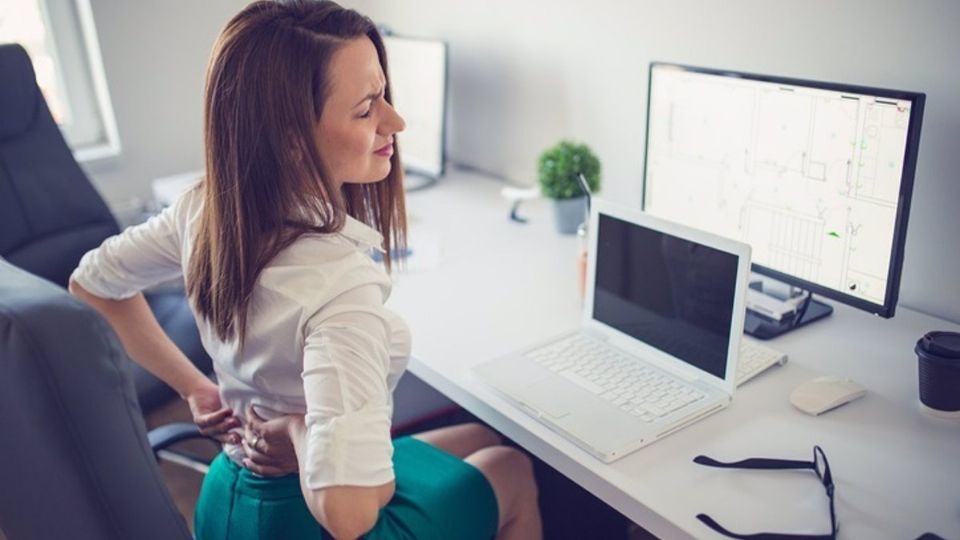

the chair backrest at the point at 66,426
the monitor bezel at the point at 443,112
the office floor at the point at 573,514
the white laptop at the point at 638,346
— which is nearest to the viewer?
the chair backrest at the point at 66,426

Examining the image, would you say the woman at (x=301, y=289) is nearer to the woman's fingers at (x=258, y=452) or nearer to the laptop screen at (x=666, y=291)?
the woman's fingers at (x=258, y=452)

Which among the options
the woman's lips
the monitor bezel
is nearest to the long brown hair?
the woman's lips

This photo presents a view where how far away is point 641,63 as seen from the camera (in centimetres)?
180

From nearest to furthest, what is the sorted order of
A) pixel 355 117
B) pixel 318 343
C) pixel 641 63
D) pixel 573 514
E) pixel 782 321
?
pixel 318 343 → pixel 355 117 → pixel 782 321 → pixel 573 514 → pixel 641 63

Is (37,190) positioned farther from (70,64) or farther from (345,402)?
(345,402)

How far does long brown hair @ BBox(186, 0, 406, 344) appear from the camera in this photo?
1.01 meters

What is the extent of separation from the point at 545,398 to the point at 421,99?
47.3 inches

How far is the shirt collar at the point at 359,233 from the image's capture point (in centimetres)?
110

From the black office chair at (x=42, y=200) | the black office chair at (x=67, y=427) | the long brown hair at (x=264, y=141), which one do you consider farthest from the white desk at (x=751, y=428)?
the black office chair at (x=42, y=200)

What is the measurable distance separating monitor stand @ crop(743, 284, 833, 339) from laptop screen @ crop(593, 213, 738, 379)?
0.18 metres

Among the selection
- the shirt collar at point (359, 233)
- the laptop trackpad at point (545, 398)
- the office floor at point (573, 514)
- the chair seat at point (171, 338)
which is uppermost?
the shirt collar at point (359, 233)

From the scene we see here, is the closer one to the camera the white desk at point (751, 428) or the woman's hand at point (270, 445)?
the white desk at point (751, 428)

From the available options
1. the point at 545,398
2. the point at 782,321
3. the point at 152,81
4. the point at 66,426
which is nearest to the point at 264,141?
the point at 66,426

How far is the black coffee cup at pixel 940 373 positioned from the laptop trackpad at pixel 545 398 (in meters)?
0.48
